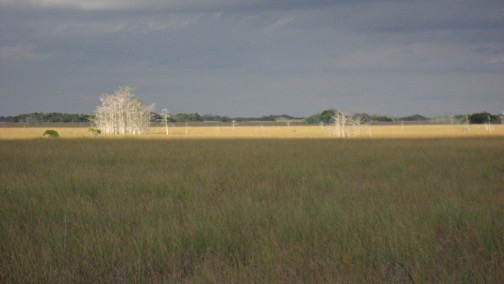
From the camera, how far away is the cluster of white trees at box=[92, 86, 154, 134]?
5741 centimetres

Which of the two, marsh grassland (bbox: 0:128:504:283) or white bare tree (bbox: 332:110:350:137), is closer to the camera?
marsh grassland (bbox: 0:128:504:283)

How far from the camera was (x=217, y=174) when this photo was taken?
45.7 ft

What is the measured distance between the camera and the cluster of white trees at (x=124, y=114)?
57406 millimetres

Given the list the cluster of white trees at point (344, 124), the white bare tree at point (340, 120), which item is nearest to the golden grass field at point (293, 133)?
the cluster of white trees at point (344, 124)

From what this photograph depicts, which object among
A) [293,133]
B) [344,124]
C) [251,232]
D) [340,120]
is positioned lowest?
[251,232]

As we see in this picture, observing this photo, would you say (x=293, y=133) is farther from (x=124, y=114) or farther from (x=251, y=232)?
(x=251, y=232)

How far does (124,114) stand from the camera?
193ft

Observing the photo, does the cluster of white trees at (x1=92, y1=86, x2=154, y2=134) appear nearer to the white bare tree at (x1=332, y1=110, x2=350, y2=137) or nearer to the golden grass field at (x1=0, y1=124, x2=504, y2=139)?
the golden grass field at (x1=0, y1=124, x2=504, y2=139)

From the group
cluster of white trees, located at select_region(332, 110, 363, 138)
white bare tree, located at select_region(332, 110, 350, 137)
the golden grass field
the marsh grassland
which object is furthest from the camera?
cluster of white trees, located at select_region(332, 110, 363, 138)

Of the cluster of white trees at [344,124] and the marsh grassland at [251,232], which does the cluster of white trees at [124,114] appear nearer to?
the cluster of white trees at [344,124]

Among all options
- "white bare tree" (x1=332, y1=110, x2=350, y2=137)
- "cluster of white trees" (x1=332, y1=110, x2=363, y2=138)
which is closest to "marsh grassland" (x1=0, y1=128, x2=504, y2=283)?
"white bare tree" (x1=332, y1=110, x2=350, y2=137)

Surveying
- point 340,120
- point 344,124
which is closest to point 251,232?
point 340,120

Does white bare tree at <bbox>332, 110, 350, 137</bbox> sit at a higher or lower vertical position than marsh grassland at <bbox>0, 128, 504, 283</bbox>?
higher

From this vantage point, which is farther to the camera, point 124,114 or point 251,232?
point 124,114
